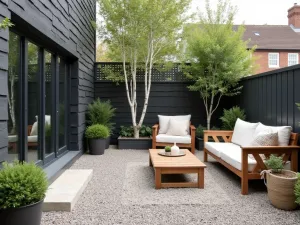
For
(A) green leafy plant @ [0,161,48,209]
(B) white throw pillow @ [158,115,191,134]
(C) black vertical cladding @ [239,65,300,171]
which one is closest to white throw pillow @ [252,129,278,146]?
(C) black vertical cladding @ [239,65,300,171]

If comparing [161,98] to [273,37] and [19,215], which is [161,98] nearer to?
[19,215]

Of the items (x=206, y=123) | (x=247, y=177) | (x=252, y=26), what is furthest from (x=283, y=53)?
(x=247, y=177)

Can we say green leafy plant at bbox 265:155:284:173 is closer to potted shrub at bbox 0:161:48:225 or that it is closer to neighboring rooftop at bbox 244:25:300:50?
potted shrub at bbox 0:161:48:225

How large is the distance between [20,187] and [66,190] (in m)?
1.22

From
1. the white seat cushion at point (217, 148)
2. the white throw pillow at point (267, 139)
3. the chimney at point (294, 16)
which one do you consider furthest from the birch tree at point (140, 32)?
the chimney at point (294, 16)

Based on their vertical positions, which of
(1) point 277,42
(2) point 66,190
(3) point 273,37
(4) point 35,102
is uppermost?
(3) point 273,37

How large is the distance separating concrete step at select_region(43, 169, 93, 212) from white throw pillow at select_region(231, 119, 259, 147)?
7.88 feet

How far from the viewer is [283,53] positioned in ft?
52.1

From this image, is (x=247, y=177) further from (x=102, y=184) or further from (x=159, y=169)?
(x=102, y=184)

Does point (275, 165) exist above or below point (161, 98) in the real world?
below

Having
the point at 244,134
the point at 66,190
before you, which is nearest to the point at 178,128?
the point at 244,134

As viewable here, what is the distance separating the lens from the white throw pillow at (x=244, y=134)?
14.3 ft

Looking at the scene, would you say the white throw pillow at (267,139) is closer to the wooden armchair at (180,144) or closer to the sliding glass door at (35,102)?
the wooden armchair at (180,144)

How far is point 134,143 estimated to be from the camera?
656 cm
